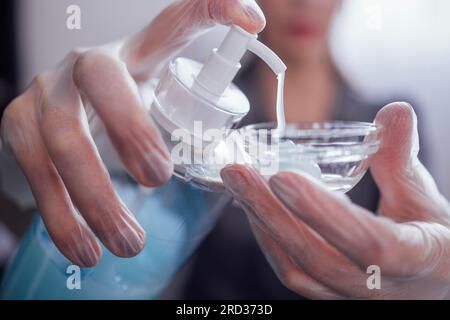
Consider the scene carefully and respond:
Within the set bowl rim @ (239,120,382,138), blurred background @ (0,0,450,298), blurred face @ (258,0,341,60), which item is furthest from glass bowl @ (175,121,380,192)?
blurred face @ (258,0,341,60)

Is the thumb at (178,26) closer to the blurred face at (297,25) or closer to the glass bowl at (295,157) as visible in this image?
the glass bowl at (295,157)

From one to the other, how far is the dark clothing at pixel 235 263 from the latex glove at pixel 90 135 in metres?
0.24

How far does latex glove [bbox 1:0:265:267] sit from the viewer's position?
12.6 inches

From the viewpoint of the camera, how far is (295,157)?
341 millimetres

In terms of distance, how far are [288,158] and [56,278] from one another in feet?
0.71

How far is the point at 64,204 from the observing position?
1.20 feet

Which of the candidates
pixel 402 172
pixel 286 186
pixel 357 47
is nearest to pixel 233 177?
pixel 286 186

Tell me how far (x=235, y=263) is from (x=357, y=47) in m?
0.31

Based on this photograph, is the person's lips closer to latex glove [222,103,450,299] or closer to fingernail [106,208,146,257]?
latex glove [222,103,450,299]

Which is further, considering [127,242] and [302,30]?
[302,30]

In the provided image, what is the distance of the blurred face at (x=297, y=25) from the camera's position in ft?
1.99

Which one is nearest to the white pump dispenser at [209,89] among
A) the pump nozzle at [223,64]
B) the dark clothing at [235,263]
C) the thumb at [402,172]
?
the pump nozzle at [223,64]

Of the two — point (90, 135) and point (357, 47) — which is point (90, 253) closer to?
point (90, 135)

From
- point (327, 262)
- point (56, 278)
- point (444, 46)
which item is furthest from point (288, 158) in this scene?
point (444, 46)
